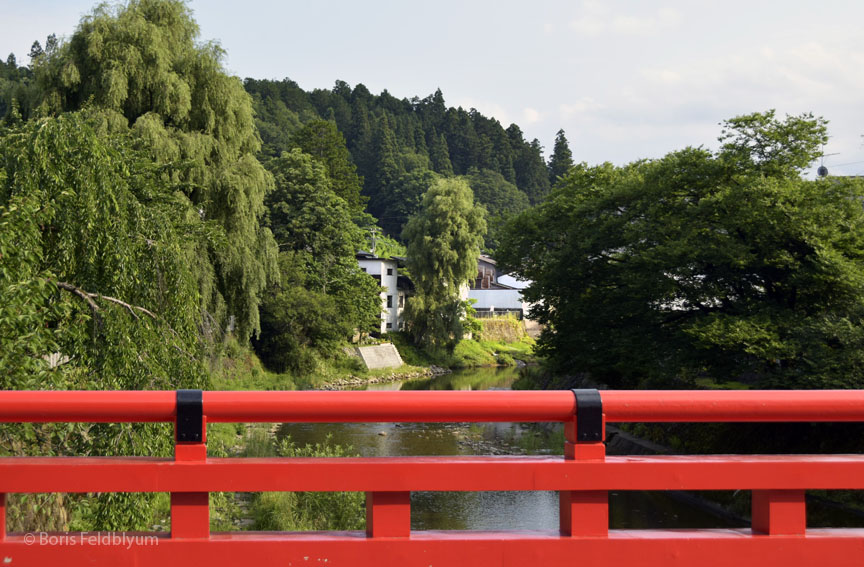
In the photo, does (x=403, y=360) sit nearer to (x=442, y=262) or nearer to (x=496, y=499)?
(x=442, y=262)

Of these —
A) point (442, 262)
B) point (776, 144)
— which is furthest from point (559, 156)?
point (776, 144)

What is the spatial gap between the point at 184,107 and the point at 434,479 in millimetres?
19151

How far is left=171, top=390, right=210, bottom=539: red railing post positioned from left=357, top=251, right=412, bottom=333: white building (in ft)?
195

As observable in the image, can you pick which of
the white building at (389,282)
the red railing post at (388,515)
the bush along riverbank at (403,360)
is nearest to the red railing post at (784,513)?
the red railing post at (388,515)

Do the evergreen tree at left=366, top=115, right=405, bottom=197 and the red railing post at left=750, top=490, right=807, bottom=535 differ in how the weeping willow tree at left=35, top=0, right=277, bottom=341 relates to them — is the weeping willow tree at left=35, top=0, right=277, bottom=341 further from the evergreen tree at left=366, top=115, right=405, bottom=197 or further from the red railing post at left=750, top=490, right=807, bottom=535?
the evergreen tree at left=366, top=115, right=405, bottom=197

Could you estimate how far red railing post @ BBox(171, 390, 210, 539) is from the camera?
9.63 ft

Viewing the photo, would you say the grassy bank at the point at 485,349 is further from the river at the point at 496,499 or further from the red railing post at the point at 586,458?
the red railing post at the point at 586,458

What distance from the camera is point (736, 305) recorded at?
897 inches

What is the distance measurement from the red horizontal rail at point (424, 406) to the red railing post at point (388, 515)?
0.91 ft

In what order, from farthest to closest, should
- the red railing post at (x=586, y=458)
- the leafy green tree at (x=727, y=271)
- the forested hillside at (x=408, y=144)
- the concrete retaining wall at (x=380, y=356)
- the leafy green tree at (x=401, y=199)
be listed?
the forested hillside at (x=408, y=144) → the leafy green tree at (x=401, y=199) → the concrete retaining wall at (x=380, y=356) → the leafy green tree at (x=727, y=271) → the red railing post at (x=586, y=458)

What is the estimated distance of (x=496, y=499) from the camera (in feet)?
63.5

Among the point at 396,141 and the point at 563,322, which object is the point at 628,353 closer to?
the point at 563,322

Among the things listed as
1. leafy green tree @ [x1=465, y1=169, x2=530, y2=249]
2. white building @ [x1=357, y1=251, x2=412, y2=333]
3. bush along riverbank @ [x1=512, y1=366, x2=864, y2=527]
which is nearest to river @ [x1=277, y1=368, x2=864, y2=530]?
bush along riverbank @ [x1=512, y1=366, x2=864, y2=527]

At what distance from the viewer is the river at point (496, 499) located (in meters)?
17.1
